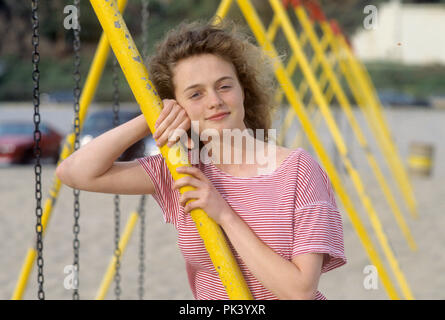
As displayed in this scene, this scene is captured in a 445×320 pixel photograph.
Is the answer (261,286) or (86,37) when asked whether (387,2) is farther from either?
(261,286)

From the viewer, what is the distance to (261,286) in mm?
1470

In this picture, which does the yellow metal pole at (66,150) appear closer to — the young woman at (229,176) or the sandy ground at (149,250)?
the sandy ground at (149,250)

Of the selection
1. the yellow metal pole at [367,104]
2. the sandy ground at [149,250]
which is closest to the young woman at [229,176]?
the sandy ground at [149,250]

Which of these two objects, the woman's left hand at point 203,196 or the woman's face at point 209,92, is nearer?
the woman's left hand at point 203,196

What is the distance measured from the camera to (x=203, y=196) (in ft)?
4.68

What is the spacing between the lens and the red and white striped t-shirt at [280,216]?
1.43 m

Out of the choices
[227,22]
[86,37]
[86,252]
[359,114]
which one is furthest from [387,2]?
[227,22]

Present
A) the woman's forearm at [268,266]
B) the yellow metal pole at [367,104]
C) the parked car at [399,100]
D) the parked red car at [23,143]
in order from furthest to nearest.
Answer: the parked car at [399,100] < the parked red car at [23,143] < the yellow metal pole at [367,104] < the woman's forearm at [268,266]

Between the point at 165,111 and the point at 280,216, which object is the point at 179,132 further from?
the point at 280,216

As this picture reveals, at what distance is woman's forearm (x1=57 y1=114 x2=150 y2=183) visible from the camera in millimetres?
1660

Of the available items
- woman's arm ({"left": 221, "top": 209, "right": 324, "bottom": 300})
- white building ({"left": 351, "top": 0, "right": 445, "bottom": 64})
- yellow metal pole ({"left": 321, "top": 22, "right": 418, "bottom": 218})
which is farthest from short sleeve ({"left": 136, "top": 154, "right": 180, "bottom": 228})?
white building ({"left": 351, "top": 0, "right": 445, "bottom": 64})

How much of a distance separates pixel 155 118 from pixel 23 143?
1278cm

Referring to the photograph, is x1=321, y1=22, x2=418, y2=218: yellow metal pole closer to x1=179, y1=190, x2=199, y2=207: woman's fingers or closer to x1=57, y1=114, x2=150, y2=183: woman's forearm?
x1=57, y1=114, x2=150, y2=183: woman's forearm

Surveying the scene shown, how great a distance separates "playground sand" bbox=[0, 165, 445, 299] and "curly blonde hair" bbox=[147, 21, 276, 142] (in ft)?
10.7
